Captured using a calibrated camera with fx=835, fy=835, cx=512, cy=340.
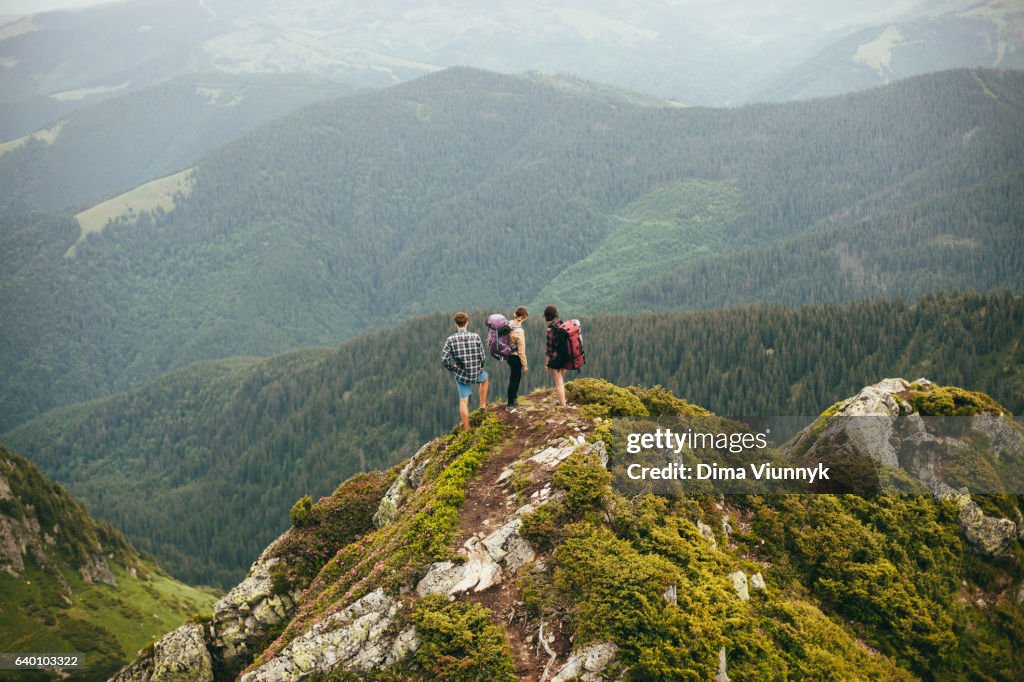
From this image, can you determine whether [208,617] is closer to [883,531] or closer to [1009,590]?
[883,531]

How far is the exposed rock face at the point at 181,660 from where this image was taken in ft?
101

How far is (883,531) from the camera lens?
3077 cm

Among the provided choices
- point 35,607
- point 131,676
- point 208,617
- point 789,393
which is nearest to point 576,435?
point 208,617

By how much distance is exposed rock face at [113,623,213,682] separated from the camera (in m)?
30.9

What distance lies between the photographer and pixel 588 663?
22.9 m

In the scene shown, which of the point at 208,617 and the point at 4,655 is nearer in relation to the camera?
the point at 208,617

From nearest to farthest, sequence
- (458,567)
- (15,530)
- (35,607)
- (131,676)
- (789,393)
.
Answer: (458,567) < (131,676) < (35,607) < (15,530) < (789,393)

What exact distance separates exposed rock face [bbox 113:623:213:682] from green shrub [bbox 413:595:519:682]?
11.5 m

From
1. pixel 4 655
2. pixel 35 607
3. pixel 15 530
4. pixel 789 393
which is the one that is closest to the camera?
pixel 4 655

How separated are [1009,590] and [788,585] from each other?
9.14 meters

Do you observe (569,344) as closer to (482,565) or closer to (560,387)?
(560,387)

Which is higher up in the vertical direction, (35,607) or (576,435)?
(576,435)

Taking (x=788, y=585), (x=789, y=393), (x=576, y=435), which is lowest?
(x=789, y=393)

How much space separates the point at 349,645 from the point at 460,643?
12.5 ft
